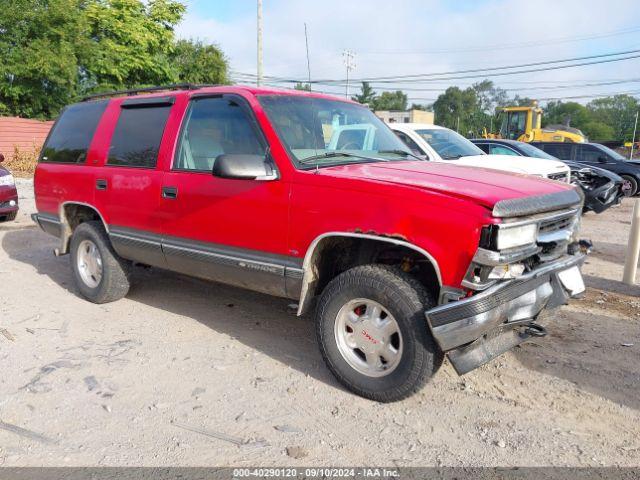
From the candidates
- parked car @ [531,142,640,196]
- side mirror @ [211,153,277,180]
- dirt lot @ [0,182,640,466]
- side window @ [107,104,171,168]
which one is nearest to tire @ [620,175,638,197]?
parked car @ [531,142,640,196]

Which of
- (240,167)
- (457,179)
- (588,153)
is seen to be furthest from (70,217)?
(588,153)

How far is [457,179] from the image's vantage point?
3.34 metres

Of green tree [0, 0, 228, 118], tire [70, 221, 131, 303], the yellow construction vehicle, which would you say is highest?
green tree [0, 0, 228, 118]

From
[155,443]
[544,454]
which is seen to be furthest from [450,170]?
[155,443]

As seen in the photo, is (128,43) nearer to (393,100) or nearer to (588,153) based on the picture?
(588,153)

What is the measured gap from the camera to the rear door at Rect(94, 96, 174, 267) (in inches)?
176

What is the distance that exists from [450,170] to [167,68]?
24844 mm

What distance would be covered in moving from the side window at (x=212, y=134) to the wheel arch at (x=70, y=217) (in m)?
1.69

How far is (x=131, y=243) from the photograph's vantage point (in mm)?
4727

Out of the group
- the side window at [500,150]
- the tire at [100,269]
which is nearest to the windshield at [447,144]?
the side window at [500,150]

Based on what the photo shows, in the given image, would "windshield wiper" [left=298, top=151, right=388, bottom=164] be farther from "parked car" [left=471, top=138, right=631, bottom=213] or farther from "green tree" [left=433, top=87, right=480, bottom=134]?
"green tree" [left=433, top=87, right=480, bottom=134]

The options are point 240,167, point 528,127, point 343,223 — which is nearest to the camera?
point 343,223

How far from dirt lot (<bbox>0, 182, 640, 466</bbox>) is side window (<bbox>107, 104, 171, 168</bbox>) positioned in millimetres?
1473

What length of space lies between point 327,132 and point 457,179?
122cm
